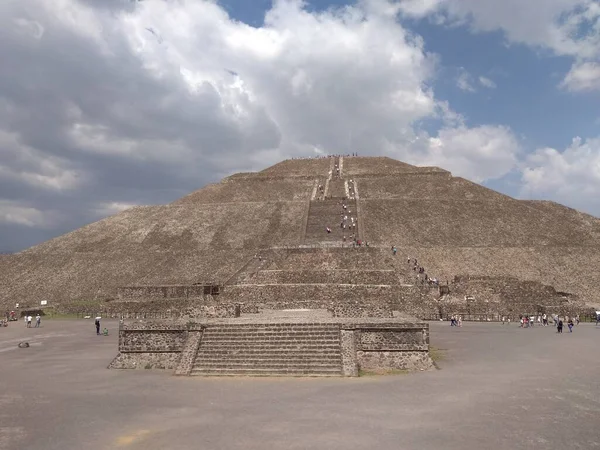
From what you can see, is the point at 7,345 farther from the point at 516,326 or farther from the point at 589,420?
the point at 516,326

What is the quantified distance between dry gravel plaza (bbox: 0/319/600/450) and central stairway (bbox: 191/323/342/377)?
28.0 inches

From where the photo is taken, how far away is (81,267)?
4309cm

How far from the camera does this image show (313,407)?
36.9 feet

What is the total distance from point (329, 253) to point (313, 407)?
27.6m

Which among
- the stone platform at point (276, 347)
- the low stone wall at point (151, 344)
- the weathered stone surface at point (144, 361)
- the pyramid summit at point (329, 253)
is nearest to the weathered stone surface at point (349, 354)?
the stone platform at point (276, 347)

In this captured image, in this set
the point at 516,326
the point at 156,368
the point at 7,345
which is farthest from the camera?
the point at 516,326

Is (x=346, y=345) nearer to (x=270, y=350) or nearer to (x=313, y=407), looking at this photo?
(x=270, y=350)

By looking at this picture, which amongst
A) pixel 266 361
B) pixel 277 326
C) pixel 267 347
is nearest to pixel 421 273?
pixel 277 326

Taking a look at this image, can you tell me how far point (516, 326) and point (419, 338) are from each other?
47.6 feet

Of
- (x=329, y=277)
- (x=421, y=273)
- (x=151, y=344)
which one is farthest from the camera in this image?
(x=421, y=273)

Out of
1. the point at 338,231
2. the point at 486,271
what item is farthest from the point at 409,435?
the point at 338,231

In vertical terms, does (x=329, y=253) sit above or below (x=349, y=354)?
above

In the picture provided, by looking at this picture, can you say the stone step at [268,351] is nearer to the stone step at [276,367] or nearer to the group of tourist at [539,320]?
the stone step at [276,367]

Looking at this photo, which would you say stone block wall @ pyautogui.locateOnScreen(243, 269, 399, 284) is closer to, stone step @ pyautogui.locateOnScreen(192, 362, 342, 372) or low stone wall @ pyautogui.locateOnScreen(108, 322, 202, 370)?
low stone wall @ pyautogui.locateOnScreen(108, 322, 202, 370)
